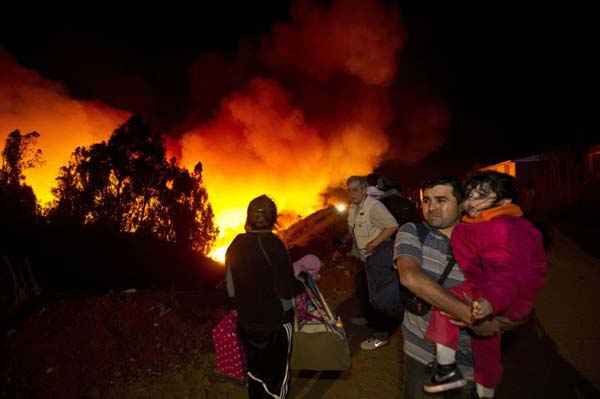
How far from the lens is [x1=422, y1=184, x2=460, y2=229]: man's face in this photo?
2.03m

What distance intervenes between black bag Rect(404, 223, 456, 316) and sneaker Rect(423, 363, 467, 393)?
0.94ft

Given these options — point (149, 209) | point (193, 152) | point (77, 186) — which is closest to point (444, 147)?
point (193, 152)

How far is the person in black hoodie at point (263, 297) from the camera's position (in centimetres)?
274

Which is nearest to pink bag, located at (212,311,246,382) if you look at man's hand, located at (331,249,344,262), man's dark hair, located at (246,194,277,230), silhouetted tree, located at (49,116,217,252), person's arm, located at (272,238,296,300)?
person's arm, located at (272,238,296,300)

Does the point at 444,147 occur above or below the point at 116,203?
above

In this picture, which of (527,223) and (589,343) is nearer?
(527,223)

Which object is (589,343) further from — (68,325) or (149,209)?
(149,209)

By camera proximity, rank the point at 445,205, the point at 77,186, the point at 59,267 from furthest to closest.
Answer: the point at 77,186
the point at 59,267
the point at 445,205

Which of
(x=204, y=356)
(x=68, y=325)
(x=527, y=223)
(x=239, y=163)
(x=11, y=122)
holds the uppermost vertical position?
(x=11, y=122)

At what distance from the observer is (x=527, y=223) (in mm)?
1707

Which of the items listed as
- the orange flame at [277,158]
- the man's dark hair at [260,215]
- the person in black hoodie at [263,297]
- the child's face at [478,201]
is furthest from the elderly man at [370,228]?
the orange flame at [277,158]

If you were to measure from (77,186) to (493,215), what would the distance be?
23140 mm

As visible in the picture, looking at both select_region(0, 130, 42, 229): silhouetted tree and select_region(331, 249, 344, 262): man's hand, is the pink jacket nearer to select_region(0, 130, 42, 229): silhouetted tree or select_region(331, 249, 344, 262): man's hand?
select_region(331, 249, 344, 262): man's hand

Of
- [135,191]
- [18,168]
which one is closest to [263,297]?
[135,191]
